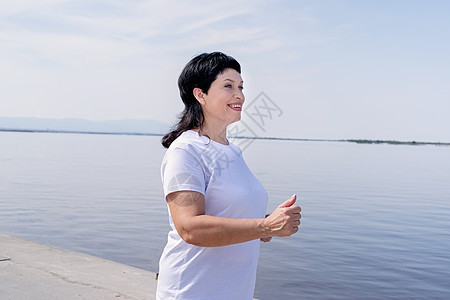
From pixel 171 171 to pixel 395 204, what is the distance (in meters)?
17.9

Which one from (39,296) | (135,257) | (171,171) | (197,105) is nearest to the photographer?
(171,171)

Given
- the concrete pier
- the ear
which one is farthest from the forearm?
the concrete pier

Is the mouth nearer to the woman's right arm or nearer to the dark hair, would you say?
the dark hair

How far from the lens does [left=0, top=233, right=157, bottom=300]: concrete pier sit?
4617mm

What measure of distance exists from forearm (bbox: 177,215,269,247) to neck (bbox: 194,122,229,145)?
15.5 inches

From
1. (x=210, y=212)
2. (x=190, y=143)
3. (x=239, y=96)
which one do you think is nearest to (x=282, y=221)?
(x=210, y=212)

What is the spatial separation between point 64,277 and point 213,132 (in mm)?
3770

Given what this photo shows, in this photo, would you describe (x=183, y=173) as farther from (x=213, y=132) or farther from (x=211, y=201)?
(x=213, y=132)

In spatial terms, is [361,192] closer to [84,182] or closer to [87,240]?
[84,182]

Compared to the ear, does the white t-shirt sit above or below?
below

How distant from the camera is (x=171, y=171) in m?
1.73

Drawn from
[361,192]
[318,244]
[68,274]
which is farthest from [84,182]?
[68,274]

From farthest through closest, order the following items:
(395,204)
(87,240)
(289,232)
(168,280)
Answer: (395,204)
(87,240)
(168,280)
(289,232)

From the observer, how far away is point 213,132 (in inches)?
77.3
